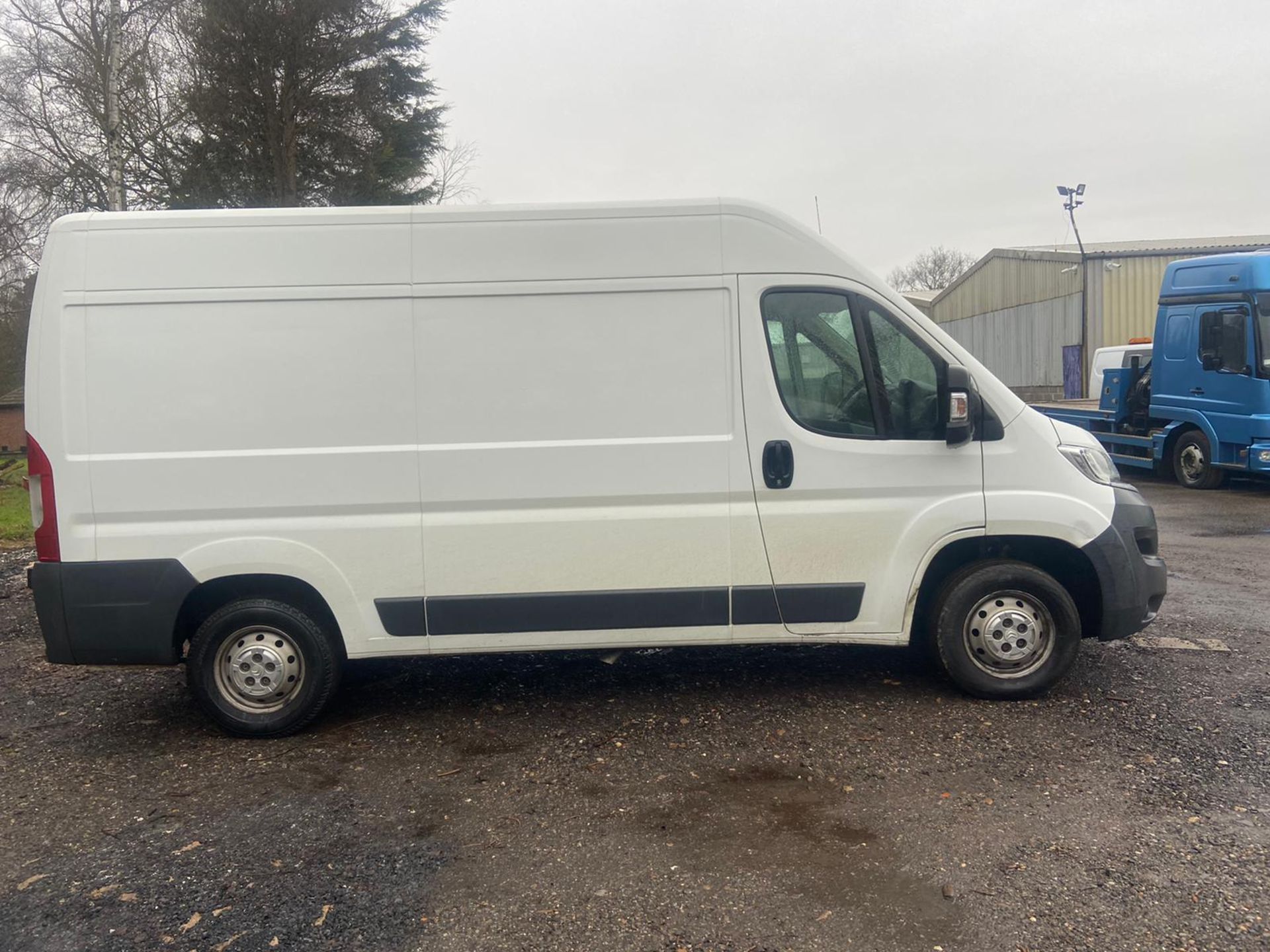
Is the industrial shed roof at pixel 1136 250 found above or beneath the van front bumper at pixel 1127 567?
above

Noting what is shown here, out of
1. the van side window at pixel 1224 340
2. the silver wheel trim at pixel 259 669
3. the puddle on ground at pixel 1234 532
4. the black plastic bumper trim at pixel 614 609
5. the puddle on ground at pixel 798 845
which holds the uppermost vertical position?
the van side window at pixel 1224 340

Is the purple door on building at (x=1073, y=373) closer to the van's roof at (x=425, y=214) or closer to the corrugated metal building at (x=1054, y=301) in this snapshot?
the corrugated metal building at (x=1054, y=301)

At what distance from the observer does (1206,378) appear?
1295 centimetres

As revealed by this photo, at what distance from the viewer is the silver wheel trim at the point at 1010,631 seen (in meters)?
4.91

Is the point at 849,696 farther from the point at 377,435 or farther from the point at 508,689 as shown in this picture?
the point at 377,435

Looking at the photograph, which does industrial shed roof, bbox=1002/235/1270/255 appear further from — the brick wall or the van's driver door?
the brick wall

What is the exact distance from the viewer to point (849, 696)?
519 centimetres

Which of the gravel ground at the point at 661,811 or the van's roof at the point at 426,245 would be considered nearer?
the gravel ground at the point at 661,811

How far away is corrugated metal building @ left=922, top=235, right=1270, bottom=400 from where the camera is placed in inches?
1148

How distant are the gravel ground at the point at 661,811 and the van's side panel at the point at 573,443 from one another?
30.7 inches

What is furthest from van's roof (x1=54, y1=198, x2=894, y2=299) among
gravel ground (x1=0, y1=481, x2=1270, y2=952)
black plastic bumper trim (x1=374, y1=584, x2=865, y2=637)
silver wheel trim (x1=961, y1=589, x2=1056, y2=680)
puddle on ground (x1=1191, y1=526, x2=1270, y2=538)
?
puddle on ground (x1=1191, y1=526, x2=1270, y2=538)

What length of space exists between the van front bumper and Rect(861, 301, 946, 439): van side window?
3.36 feet

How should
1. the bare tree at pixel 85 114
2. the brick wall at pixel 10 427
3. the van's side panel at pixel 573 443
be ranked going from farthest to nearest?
the brick wall at pixel 10 427 → the bare tree at pixel 85 114 → the van's side panel at pixel 573 443

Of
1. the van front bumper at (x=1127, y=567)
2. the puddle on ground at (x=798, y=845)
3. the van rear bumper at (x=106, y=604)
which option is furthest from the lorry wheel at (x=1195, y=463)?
the van rear bumper at (x=106, y=604)
